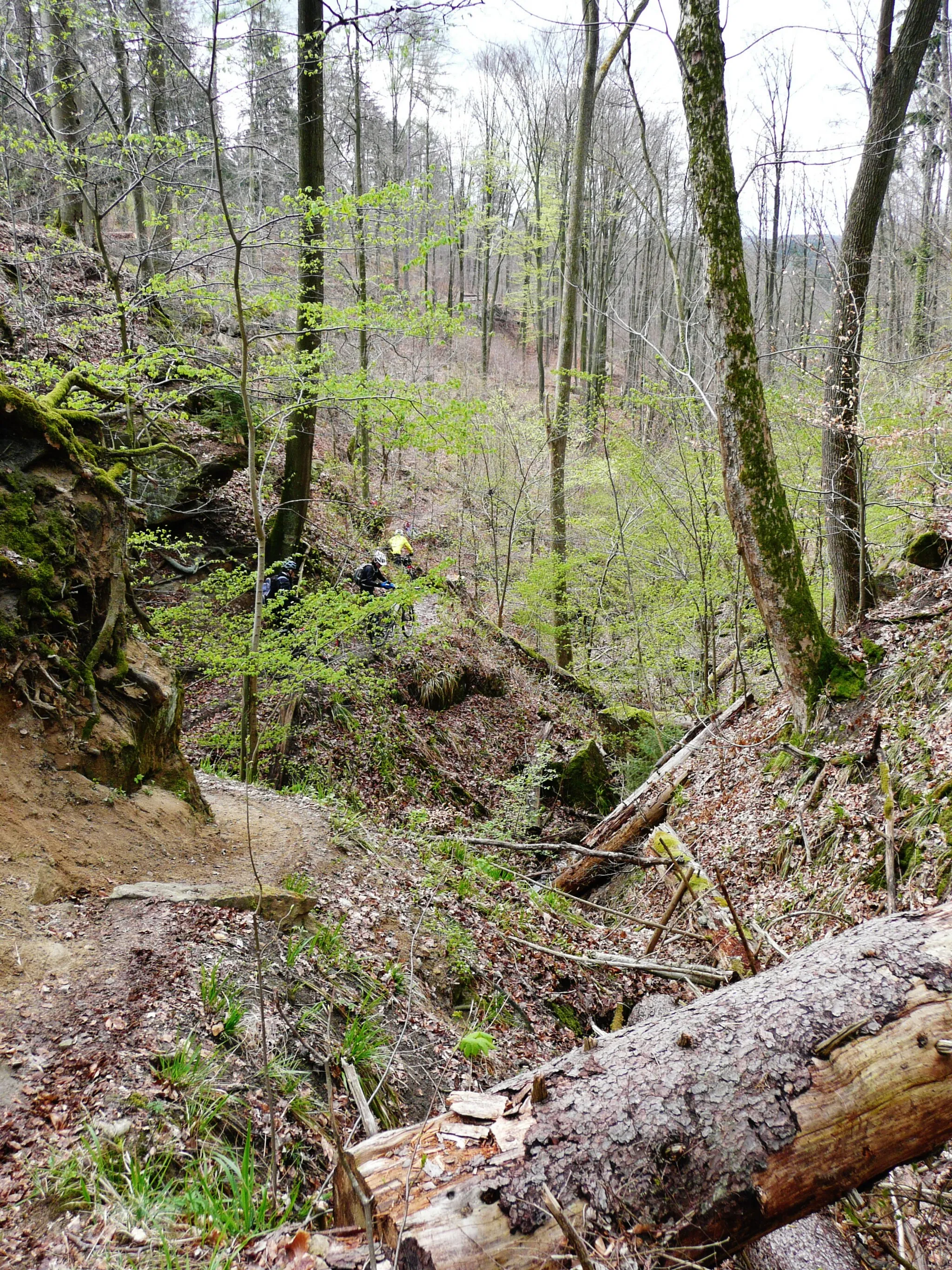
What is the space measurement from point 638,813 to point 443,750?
128 inches

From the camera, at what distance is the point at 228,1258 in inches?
76.5

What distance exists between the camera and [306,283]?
8742mm

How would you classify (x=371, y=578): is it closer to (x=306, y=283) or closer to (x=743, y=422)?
(x=306, y=283)

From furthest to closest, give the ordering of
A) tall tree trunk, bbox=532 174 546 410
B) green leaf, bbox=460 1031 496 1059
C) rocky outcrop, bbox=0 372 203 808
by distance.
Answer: tall tree trunk, bbox=532 174 546 410
rocky outcrop, bbox=0 372 203 808
green leaf, bbox=460 1031 496 1059

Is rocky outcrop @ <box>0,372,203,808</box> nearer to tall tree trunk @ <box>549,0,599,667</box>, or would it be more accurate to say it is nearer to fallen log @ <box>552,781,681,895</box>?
fallen log @ <box>552,781,681,895</box>

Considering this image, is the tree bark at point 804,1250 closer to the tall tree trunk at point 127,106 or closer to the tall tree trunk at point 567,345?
the tall tree trunk at point 127,106

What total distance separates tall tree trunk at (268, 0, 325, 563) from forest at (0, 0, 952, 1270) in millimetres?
97

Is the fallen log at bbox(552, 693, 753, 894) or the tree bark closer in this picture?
the tree bark

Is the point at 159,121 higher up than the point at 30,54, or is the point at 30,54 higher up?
the point at 159,121

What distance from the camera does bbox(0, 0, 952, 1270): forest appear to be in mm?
2223

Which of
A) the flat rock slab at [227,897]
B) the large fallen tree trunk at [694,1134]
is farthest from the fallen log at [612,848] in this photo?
the large fallen tree trunk at [694,1134]

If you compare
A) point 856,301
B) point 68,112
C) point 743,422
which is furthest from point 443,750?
point 68,112

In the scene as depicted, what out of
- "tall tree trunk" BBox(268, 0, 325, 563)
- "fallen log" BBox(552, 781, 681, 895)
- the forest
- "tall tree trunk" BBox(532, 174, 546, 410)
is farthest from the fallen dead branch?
"tall tree trunk" BBox(532, 174, 546, 410)

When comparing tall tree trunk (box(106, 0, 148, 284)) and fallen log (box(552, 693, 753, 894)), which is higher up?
tall tree trunk (box(106, 0, 148, 284))
